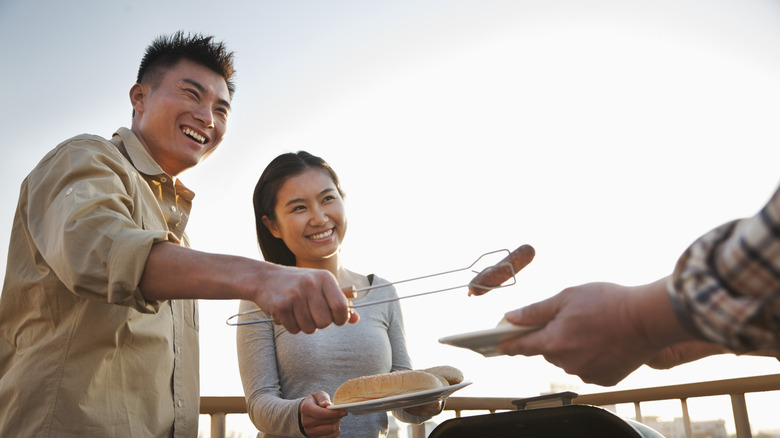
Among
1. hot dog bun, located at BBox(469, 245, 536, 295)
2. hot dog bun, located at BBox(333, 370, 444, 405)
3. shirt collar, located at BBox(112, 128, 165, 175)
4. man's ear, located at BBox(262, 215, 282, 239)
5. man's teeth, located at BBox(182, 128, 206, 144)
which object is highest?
man's teeth, located at BBox(182, 128, 206, 144)

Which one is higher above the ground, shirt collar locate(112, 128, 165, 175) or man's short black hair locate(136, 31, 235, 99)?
man's short black hair locate(136, 31, 235, 99)

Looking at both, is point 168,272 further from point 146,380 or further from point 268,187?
point 268,187

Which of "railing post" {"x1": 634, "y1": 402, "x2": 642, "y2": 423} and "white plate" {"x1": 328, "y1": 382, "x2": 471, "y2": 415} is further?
"railing post" {"x1": 634, "y1": 402, "x2": 642, "y2": 423}

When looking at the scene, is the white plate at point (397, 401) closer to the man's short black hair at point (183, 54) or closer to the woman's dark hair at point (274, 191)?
the woman's dark hair at point (274, 191)

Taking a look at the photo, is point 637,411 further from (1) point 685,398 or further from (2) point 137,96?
(2) point 137,96

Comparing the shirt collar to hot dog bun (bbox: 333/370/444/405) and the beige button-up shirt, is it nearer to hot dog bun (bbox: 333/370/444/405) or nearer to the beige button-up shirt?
the beige button-up shirt

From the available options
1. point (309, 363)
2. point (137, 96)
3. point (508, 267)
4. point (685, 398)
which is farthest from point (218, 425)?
point (685, 398)

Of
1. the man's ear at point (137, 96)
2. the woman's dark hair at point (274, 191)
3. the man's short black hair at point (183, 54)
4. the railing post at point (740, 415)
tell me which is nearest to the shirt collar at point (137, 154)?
the man's ear at point (137, 96)

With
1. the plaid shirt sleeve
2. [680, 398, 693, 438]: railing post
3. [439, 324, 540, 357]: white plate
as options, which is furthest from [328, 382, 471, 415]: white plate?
[680, 398, 693, 438]: railing post

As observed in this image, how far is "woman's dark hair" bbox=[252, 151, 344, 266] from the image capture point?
260 cm

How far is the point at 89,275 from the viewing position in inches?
47.8

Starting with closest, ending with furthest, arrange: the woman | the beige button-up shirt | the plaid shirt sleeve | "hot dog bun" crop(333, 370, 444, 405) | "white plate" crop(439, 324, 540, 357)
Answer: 1. the plaid shirt sleeve
2. "white plate" crop(439, 324, 540, 357)
3. the beige button-up shirt
4. "hot dog bun" crop(333, 370, 444, 405)
5. the woman

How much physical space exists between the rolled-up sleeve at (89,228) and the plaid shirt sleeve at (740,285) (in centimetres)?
108

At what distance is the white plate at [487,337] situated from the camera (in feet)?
3.69
